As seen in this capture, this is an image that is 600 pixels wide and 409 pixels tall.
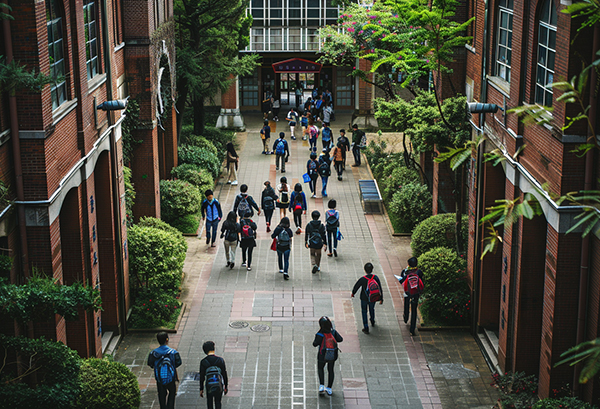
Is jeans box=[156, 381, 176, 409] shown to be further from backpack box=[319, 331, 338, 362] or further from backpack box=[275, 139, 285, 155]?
backpack box=[275, 139, 285, 155]

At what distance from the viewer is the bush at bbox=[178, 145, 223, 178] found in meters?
27.2

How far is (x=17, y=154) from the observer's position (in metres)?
11.2

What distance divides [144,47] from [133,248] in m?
5.67

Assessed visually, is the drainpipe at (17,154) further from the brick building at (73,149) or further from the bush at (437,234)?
the bush at (437,234)

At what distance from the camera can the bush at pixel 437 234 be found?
19.0m

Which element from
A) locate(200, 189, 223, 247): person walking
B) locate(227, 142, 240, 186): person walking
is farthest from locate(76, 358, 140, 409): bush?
locate(227, 142, 240, 186): person walking

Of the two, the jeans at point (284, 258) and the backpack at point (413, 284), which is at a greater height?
the backpack at point (413, 284)

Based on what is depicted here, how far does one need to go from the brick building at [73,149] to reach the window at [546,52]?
7357mm

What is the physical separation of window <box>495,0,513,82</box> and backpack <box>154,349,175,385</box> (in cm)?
818

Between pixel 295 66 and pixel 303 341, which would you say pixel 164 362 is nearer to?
pixel 303 341

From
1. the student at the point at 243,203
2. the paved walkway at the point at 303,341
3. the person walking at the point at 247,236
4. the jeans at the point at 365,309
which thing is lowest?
the paved walkway at the point at 303,341

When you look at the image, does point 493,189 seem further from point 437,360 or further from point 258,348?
point 258,348

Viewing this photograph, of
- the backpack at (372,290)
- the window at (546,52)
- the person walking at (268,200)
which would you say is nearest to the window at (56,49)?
the backpack at (372,290)

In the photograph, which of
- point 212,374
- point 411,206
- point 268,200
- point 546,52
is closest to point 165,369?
point 212,374
